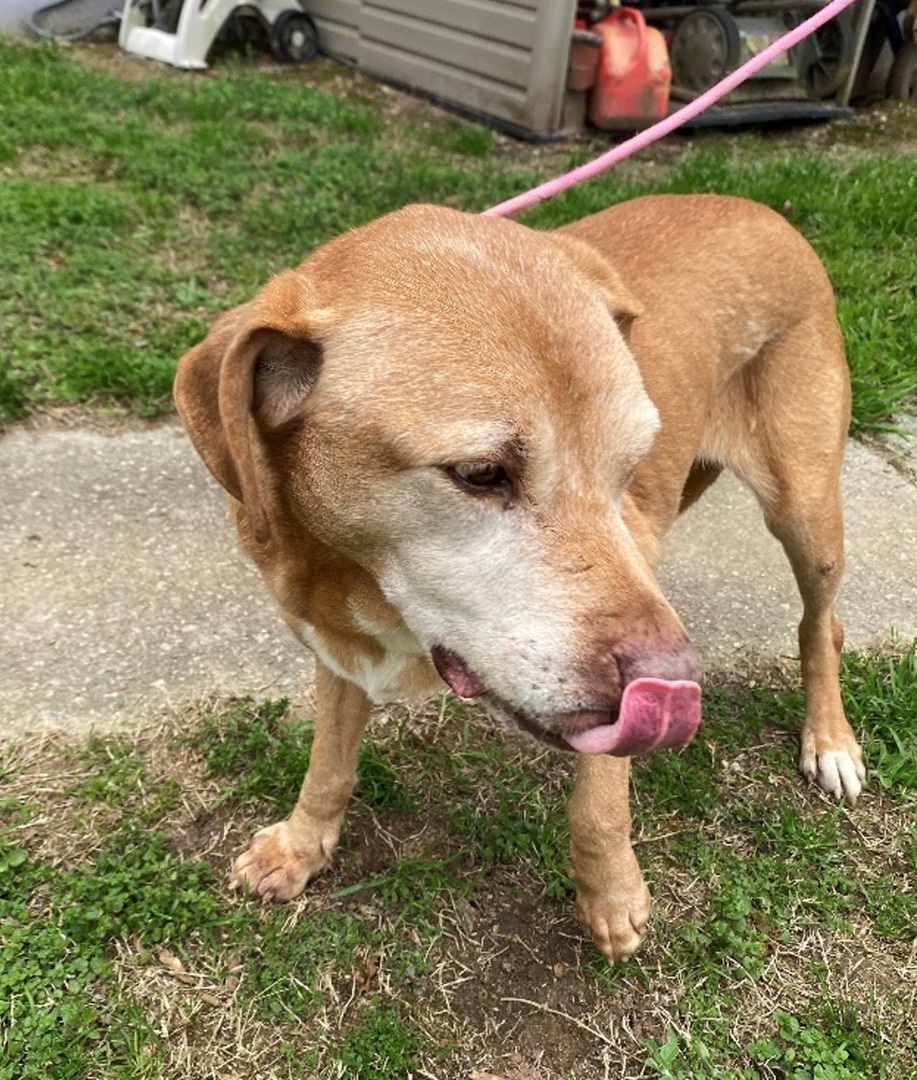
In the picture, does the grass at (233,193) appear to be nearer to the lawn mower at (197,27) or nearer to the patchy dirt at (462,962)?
the lawn mower at (197,27)

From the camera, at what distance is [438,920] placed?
2.52 metres

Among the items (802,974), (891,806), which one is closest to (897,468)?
(891,806)

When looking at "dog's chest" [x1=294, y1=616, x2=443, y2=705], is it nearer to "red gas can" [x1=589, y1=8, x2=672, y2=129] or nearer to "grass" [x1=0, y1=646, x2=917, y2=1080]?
"grass" [x1=0, y1=646, x2=917, y2=1080]

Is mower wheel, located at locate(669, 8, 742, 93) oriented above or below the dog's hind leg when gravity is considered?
A: above

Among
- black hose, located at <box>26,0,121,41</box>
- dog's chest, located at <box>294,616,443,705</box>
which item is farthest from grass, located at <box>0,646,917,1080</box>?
black hose, located at <box>26,0,121,41</box>

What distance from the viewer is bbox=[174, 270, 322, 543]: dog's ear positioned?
1840 mm

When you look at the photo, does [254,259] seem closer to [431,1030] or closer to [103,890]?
[103,890]

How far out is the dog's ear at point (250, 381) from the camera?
72.4 inches

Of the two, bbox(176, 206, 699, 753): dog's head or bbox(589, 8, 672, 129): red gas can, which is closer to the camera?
bbox(176, 206, 699, 753): dog's head

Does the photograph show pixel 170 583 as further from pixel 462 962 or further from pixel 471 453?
pixel 471 453

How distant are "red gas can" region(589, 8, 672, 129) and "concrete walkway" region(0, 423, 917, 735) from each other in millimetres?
4447

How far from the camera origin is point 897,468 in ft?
14.7

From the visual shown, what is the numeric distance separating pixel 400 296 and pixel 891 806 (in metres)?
2.21

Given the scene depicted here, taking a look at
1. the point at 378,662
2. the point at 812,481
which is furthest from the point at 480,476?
the point at 812,481
